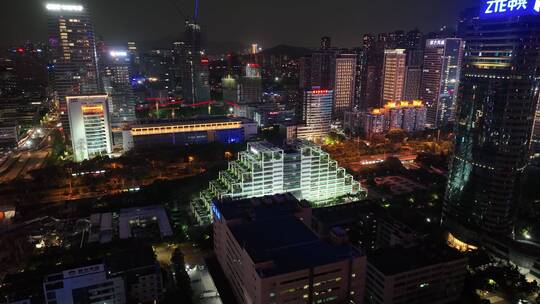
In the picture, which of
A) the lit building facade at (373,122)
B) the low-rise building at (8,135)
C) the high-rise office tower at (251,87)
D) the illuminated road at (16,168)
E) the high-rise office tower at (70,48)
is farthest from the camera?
the high-rise office tower at (251,87)

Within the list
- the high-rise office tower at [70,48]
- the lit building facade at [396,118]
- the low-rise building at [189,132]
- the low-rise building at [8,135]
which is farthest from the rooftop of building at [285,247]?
the low-rise building at [8,135]

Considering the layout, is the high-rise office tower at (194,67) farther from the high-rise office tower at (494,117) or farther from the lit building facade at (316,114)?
the high-rise office tower at (494,117)

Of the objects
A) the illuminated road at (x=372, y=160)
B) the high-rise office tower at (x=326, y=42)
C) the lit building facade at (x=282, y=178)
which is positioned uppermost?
the high-rise office tower at (x=326, y=42)

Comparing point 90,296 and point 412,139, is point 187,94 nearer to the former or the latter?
point 412,139

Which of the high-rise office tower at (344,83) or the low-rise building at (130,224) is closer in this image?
the low-rise building at (130,224)

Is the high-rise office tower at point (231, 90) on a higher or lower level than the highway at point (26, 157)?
higher

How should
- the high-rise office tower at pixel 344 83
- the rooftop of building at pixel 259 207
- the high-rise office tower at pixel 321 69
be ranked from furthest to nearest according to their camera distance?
1. the high-rise office tower at pixel 321 69
2. the high-rise office tower at pixel 344 83
3. the rooftop of building at pixel 259 207

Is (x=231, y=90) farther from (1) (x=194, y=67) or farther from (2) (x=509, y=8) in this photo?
(2) (x=509, y=8)

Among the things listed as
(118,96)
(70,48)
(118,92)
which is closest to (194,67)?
(118,92)
